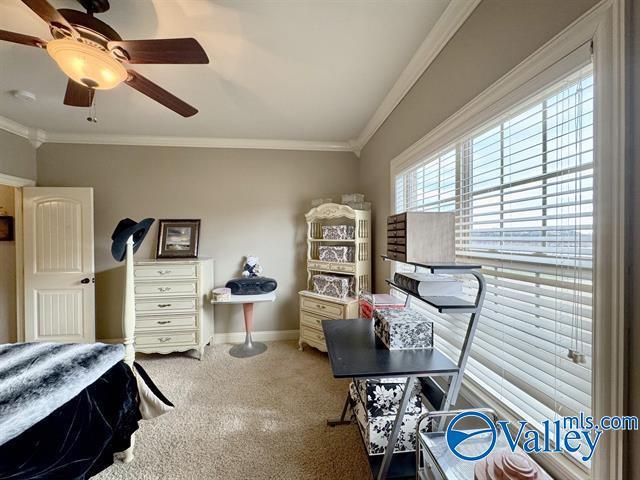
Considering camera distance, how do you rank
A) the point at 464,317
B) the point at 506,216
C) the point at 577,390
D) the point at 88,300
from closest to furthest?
1. the point at 577,390
2. the point at 506,216
3. the point at 464,317
4. the point at 88,300

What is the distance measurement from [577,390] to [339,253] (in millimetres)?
2178

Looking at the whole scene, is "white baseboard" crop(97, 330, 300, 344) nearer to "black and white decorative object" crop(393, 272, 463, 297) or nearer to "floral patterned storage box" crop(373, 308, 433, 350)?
"floral patterned storage box" crop(373, 308, 433, 350)

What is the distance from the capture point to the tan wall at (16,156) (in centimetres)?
267

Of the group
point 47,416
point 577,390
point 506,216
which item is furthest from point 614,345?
point 47,416

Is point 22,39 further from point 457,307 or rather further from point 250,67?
point 457,307

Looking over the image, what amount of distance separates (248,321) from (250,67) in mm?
2509

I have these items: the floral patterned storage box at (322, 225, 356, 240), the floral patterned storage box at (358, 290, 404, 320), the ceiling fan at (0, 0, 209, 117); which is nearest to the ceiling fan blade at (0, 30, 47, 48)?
the ceiling fan at (0, 0, 209, 117)

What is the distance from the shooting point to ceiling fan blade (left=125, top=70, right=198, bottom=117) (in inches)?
58.4

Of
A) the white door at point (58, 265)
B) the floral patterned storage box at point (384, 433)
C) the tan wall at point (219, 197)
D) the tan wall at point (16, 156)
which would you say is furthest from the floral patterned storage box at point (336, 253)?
the tan wall at point (16, 156)

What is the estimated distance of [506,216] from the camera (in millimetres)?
1127

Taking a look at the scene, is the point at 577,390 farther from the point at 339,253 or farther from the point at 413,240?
the point at 339,253

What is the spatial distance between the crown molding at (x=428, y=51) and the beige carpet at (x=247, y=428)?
2496mm

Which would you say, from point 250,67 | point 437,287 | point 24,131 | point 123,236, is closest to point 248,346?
point 123,236

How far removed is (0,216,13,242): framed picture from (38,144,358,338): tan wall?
0.61 m
